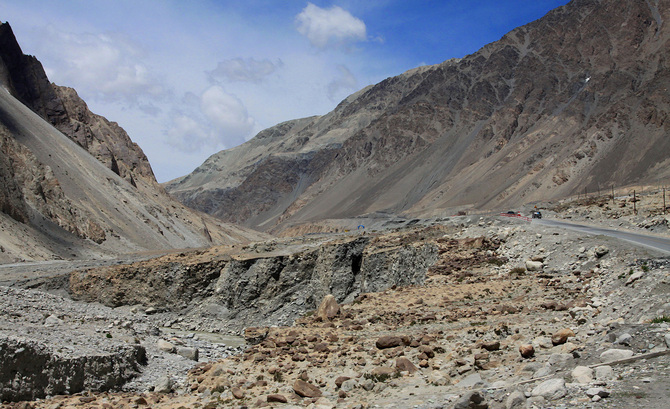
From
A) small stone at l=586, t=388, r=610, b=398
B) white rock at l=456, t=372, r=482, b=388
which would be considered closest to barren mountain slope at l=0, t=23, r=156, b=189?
white rock at l=456, t=372, r=482, b=388

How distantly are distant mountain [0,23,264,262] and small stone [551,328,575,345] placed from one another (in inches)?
1755

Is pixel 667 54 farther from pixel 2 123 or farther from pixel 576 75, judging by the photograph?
pixel 2 123

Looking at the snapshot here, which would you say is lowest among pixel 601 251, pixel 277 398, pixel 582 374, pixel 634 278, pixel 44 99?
pixel 277 398

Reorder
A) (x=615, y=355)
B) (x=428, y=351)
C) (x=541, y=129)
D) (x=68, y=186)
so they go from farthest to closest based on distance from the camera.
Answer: (x=541, y=129) → (x=68, y=186) → (x=428, y=351) → (x=615, y=355)

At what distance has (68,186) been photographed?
69312 mm

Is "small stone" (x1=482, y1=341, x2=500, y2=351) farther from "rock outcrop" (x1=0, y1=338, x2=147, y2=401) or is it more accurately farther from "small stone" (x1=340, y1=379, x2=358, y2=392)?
"rock outcrop" (x1=0, y1=338, x2=147, y2=401)

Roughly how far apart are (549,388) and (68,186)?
2730 inches

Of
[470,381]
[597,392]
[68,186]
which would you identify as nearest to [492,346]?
[470,381]

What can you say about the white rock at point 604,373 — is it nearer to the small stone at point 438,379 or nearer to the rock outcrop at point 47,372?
the small stone at point 438,379

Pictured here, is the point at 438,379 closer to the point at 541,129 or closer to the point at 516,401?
the point at 516,401

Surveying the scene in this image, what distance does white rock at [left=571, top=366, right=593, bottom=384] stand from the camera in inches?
370

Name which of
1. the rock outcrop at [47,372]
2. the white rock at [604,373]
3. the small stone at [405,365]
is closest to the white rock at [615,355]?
the white rock at [604,373]

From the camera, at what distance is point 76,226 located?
61.8 meters

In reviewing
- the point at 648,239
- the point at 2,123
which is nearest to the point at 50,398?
the point at 648,239
